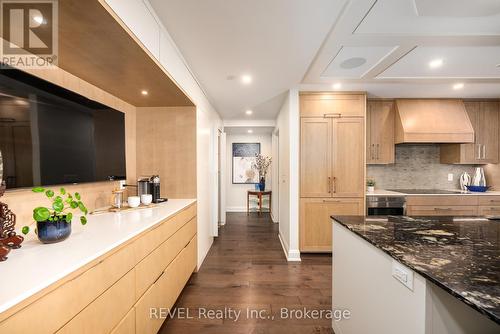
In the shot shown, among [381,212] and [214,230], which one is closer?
[381,212]

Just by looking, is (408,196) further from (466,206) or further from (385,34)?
(385,34)

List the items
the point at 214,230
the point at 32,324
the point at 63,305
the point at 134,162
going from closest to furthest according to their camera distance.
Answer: the point at 32,324 < the point at 63,305 < the point at 134,162 < the point at 214,230

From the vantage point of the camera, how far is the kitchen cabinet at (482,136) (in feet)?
11.6

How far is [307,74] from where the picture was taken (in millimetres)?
2701

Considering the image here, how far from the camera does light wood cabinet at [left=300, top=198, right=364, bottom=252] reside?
3213 millimetres

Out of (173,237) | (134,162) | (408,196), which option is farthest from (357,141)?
(134,162)

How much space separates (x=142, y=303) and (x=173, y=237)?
0.61 meters

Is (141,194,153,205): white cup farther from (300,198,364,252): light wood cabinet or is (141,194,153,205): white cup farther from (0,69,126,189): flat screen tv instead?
(300,198,364,252): light wood cabinet

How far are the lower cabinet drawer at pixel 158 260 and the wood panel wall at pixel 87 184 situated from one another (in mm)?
755

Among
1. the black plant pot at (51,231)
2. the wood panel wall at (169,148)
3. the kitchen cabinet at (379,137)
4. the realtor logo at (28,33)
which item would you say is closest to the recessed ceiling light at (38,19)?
the realtor logo at (28,33)

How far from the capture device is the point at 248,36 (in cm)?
189

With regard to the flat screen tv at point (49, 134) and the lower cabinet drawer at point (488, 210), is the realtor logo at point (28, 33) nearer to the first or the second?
the flat screen tv at point (49, 134)

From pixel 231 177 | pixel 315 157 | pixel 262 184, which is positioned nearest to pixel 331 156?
pixel 315 157

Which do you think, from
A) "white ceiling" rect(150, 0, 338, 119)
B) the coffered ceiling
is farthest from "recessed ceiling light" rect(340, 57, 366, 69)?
"white ceiling" rect(150, 0, 338, 119)
